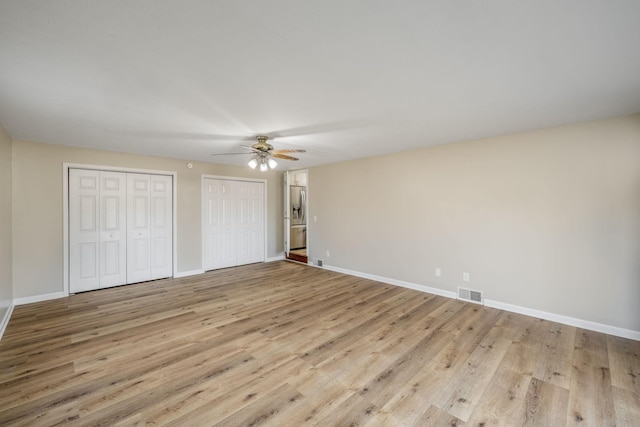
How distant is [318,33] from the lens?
61.6 inches

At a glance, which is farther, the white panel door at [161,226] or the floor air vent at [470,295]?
the white panel door at [161,226]

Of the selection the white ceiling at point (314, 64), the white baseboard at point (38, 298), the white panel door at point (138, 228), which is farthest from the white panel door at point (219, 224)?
the white ceiling at point (314, 64)

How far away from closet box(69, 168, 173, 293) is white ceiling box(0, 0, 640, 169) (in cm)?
141

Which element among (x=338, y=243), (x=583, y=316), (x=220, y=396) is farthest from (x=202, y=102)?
(x=583, y=316)

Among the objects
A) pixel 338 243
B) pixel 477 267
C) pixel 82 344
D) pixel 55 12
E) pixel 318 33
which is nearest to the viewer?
pixel 55 12

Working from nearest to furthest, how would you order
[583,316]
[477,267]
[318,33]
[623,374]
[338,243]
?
[318,33] → [623,374] → [583,316] → [477,267] → [338,243]

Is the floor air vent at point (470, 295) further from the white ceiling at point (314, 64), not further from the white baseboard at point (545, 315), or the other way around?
the white ceiling at point (314, 64)

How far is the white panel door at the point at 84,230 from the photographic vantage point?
171 inches

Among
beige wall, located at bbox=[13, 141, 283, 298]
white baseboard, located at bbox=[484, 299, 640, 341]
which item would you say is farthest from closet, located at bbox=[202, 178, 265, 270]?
white baseboard, located at bbox=[484, 299, 640, 341]

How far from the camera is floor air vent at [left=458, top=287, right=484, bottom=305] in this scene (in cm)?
392

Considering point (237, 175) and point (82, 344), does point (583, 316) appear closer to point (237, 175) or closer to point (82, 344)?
point (82, 344)

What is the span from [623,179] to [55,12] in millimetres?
4983

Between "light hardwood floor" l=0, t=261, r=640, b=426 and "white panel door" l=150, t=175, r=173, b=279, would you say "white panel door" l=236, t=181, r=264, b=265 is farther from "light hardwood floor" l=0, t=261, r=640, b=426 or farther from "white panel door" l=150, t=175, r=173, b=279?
"light hardwood floor" l=0, t=261, r=640, b=426

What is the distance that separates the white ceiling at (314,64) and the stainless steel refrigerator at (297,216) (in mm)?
4643
